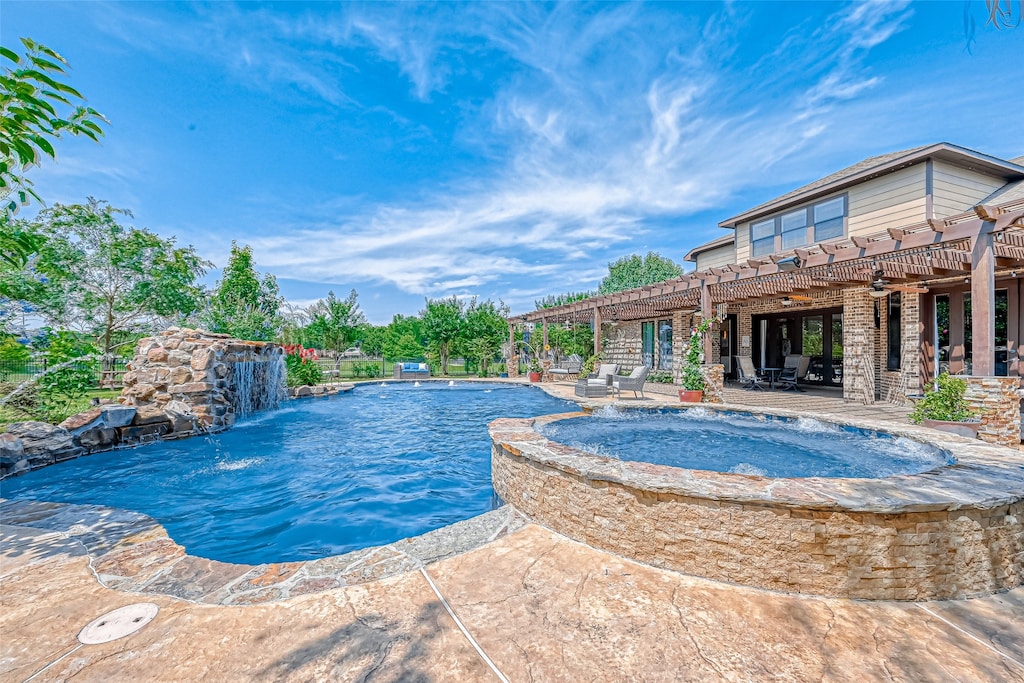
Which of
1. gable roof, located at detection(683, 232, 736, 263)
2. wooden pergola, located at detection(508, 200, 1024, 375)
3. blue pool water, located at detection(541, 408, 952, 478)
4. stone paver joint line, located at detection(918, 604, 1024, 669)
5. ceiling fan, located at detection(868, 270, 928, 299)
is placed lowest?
stone paver joint line, located at detection(918, 604, 1024, 669)

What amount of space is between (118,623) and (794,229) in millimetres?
14149

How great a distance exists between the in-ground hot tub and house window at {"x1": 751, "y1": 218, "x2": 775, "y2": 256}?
396 inches

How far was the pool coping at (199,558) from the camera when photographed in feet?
7.92

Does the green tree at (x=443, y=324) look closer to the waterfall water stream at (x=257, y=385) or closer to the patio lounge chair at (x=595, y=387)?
the waterfall water stream at (x=257, y=385)

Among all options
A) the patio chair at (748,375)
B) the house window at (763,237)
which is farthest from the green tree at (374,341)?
the house window at (763,237)

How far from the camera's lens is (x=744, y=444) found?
5801mm

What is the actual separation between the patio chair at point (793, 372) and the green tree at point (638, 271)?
28.5 metres

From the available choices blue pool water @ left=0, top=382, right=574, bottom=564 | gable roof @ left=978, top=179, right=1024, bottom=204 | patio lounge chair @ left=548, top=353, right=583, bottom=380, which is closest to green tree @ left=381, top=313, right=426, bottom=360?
patio lounge chair @ left=548, top=353, right=583, bottom=380

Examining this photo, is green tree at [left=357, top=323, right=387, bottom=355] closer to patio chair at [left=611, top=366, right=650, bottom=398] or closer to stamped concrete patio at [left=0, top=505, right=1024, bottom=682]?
patio chair at [left=611, top=366, right=650, bottom=398]

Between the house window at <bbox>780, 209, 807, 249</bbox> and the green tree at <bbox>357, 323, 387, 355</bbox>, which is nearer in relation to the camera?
the house window at <bbox>780, 209, 807, 249</bbox>

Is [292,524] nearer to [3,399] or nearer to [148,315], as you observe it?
[3,399]

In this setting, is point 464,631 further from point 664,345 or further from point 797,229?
point 664,345

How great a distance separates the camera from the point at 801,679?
1.69m

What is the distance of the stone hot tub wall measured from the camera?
749cm
